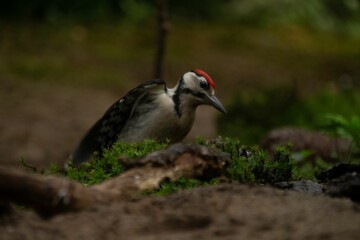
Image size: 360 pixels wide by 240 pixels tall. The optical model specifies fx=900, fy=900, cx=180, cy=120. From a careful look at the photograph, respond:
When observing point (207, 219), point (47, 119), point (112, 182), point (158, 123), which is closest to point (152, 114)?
point (158, 123)

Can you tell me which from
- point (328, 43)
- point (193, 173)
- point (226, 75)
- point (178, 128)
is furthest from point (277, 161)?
point (328, 43)

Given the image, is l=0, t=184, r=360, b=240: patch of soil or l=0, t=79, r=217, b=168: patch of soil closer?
l=0, t=184, r=360, b=240: patch of soil

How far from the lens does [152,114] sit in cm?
725

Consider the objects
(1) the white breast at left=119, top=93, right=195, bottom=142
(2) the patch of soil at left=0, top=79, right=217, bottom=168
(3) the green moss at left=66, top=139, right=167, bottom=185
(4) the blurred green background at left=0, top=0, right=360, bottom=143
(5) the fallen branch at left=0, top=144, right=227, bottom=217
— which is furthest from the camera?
(4) the blurred green background at left=0, top=0, right=360, bottom=143

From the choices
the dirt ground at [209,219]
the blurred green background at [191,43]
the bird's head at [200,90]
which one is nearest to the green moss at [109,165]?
the dirt ground at [209,219]

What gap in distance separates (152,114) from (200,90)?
493 millimetres

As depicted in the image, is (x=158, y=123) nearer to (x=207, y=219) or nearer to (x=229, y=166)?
(x=229, y=166)

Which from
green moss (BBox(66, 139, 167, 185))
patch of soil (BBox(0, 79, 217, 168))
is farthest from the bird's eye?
patch of soil (BBox(0, 79, 217, 168))

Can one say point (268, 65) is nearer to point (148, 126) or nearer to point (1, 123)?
point (1, 123)

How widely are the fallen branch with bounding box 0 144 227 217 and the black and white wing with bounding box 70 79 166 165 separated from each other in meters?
2.51

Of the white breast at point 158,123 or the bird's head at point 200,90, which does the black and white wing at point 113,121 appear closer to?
the white breast at point 158,123

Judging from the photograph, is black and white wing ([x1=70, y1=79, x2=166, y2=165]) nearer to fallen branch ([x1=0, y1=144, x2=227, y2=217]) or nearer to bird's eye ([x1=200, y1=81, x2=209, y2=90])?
bird's eye ([x1=200, y1=81, x2=209, y2=90])

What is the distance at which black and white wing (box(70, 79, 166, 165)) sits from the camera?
7.33m

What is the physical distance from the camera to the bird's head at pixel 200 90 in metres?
7.45
